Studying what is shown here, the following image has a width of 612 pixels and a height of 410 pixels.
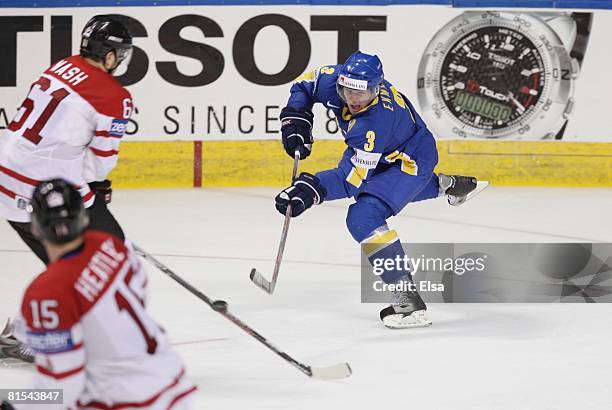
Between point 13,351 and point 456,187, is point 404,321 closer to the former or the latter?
point 456,187

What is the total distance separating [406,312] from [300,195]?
23.8 inches

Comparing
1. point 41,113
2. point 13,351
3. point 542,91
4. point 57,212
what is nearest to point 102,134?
point 41,113

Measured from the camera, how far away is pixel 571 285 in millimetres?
5199

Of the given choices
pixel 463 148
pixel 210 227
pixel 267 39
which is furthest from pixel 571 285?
pixel 267 39

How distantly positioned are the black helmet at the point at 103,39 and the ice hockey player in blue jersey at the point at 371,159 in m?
1.00

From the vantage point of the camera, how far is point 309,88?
16.2ft

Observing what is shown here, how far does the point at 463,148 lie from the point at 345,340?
3.70 metres

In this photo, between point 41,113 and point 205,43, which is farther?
point 205,43

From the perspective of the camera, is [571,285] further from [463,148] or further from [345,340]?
[463,148]

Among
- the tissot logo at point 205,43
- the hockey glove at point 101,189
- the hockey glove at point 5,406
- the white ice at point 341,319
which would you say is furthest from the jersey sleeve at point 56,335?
the tissot logo at point 205,43

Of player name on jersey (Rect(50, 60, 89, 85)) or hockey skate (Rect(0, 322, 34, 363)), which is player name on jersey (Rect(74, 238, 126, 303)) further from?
hockey skate (Rect(0, 322, 34, 363))

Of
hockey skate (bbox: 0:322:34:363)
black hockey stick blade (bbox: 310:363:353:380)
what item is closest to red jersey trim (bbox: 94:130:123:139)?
hockey skate (bbox: 0:322:34:363)

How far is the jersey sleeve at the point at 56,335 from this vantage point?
2072 mm

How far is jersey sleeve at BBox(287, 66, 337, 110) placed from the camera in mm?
4871
